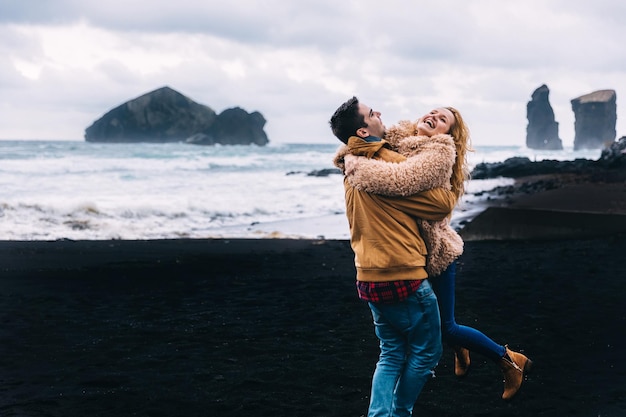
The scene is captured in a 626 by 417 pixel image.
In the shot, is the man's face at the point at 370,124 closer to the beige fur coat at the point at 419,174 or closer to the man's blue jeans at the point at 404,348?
the beige fur coat at the point at 419,174

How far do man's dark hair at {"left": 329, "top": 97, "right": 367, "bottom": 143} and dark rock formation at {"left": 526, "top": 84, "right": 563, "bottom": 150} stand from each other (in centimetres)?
14395

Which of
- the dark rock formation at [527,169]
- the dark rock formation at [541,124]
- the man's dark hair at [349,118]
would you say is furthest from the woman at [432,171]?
the dark rock formation at [541,124]

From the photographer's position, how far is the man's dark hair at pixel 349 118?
3162mm

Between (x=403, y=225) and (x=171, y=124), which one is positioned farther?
(x=171, y=124)

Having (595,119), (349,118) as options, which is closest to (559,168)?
(349,118)

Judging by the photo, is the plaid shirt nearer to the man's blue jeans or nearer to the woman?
the man's blue jeans

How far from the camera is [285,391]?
447cm

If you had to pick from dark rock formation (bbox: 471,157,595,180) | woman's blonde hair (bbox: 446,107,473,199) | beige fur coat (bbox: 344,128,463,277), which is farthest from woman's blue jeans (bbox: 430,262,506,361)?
dark rock formation (bbox: 471,157,595,180)

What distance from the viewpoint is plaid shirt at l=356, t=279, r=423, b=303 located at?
303cm

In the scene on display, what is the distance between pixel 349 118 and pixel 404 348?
110 cm

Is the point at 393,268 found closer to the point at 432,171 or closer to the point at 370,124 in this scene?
the point at 432,171

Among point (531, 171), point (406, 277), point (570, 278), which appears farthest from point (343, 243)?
point (531, 171)

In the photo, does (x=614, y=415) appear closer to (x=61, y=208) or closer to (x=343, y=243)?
(x=343, y=243)

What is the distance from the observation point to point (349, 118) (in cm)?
317
